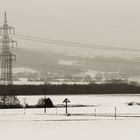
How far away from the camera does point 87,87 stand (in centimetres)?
17600

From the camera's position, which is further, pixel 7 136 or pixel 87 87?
pixel 87 87

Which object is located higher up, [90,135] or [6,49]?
[6,49]

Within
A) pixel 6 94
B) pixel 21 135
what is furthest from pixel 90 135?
pixel 6 94

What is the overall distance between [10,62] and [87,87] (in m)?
120

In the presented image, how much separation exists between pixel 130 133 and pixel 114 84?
155192 mm

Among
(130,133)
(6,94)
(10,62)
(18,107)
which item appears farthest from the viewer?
(6,94)

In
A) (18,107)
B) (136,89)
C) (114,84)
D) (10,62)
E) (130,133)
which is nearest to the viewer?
(130,133)

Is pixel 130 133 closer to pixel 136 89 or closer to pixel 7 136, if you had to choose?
pixel 7 136

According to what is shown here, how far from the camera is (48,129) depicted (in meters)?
34.0

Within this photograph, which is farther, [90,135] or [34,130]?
[34,130]

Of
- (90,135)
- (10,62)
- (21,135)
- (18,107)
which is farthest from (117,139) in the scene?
(18,107)

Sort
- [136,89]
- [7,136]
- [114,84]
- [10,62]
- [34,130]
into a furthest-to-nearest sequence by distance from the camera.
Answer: [114,84] < [136,89] < [10,62] < [34,130] < [7,136]

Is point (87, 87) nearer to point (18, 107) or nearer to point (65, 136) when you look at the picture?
point (18, 107)

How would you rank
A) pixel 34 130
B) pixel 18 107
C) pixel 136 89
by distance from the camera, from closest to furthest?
pixel 34 130 < pixel 18 107 < pixel 136 89
